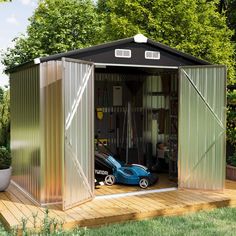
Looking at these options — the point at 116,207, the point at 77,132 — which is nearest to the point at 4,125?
the point at 77,132

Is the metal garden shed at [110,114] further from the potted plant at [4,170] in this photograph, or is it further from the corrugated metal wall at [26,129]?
the potted plant at [4,170]

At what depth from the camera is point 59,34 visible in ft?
64.7

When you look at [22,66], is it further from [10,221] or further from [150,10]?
[150,10]

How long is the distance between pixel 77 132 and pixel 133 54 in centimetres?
163

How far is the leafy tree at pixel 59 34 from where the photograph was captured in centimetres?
1953

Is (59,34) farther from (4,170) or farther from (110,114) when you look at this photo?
(4,170)

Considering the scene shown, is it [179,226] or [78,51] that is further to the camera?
[78,51]

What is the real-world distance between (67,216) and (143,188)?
2.01m

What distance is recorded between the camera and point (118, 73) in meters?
9.18

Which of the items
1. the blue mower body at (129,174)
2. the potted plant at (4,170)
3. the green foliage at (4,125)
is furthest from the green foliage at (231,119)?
the green foliage at (4,125)

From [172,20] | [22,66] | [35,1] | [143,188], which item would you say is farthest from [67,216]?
[35,1]

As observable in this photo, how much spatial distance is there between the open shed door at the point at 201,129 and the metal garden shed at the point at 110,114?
16 mm

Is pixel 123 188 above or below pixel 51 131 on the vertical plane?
below

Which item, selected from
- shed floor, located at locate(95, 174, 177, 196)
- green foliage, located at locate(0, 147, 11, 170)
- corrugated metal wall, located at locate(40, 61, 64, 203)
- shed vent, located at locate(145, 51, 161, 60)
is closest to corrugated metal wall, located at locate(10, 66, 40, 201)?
corrugated metal wall, located at locate(40, 61, 64, 203)
